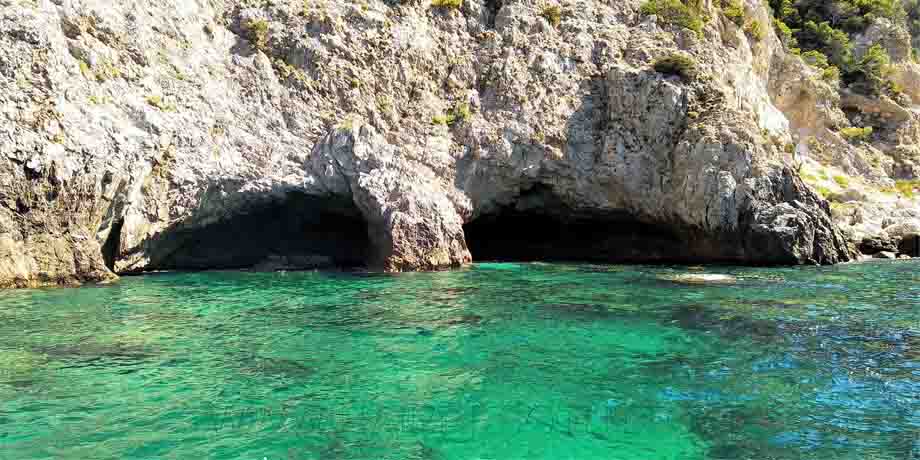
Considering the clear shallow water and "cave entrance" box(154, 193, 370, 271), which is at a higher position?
"cave entrance" box(154, 193, 370, 271)

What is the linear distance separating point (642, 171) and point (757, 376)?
2101 cm

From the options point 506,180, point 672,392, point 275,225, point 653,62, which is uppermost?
point 653,62

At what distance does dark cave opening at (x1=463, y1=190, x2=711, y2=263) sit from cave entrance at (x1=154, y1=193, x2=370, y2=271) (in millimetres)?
6590

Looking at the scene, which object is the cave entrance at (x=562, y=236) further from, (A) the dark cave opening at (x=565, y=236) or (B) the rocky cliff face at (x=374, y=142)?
(B) the rocky cliff face at (x=374, y=142)

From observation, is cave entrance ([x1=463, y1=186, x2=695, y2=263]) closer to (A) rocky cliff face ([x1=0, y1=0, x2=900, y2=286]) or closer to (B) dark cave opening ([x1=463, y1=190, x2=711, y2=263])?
(B) dark cave opening ([x1=463, y1=190, x2=711, y2=263])

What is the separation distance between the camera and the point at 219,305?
15.9m

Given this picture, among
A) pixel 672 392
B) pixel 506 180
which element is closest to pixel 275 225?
pixel 506 180

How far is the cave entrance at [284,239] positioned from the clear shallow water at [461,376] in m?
8.77

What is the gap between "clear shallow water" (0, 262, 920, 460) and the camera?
6.75 m

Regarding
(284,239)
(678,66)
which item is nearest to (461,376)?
(284,239)

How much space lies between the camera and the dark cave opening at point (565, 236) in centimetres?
3050

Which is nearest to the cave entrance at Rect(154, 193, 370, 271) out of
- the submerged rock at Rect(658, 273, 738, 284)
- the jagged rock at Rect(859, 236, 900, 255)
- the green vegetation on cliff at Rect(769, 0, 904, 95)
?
the submerged rock at Rect(658, 273, 738, 284)

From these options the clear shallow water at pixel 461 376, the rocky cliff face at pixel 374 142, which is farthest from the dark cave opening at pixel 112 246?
the clear shallow water at pixel 461 376

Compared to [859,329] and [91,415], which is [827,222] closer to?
[859,329]
